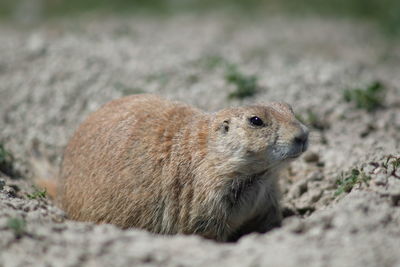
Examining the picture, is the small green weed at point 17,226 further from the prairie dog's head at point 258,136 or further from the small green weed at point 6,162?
the small green weed at point 6,162

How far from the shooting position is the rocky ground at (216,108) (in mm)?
3605

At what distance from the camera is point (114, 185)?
5105mm

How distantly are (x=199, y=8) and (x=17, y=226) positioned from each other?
13111 mm

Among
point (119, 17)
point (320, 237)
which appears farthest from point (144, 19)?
point (320, 237)

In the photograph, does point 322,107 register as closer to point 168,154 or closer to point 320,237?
point 168,154

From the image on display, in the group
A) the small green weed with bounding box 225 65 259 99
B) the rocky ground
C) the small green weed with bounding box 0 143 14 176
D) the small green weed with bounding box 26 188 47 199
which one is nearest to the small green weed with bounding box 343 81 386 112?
the rocky ground

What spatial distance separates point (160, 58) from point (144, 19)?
602 cm

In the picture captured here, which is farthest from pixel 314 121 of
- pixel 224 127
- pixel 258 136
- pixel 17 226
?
pixel 17 226

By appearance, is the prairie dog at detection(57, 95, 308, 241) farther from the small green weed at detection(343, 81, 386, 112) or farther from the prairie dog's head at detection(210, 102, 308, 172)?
the small green weed at detection(343, 81, 386, 112)

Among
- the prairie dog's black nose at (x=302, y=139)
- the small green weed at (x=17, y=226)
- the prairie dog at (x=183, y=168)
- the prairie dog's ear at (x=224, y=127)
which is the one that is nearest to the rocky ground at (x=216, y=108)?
the small green weed at (x=17, y=226)

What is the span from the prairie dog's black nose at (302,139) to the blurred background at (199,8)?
35.5ft

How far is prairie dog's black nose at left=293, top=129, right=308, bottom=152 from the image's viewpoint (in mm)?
4547

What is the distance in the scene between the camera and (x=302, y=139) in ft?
15.0

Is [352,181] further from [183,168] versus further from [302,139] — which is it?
[183,168]
